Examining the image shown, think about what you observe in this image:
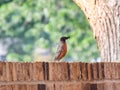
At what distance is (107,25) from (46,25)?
7220 millimetres

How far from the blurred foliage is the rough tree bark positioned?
666 cm

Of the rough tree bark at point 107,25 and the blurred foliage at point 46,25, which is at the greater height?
the blurred foliage at point 46,25

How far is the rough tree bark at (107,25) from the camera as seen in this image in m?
3.53

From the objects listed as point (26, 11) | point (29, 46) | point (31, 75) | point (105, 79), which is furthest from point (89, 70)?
point (29, 46)

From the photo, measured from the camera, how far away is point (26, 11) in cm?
1071

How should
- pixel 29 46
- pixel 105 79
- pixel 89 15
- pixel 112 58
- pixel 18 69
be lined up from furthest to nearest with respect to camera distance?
pixel 29 46, pixel 89 15, pixel 112 58, pixel 105 79, pixel 18 69

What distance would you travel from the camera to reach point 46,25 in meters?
10.8

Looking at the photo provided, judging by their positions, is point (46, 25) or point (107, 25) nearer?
point (107, 25)

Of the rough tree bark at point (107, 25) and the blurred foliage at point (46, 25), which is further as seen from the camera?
the blurred foliage at point (46, 25)

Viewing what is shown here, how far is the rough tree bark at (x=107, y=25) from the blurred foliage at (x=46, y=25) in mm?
6659

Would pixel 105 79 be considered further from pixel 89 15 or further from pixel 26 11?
pixel 26 11

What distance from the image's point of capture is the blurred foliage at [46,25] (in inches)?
420

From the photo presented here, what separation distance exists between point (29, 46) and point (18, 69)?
9417 millimetres

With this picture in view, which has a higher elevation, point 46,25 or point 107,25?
point 46,25
